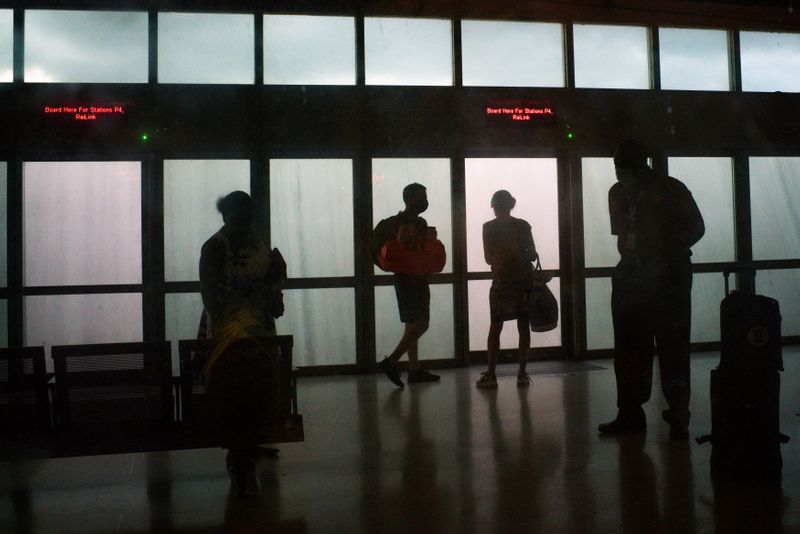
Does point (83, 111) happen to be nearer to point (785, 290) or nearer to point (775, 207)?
point (775, 207)

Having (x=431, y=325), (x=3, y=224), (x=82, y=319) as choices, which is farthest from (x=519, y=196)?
(x=3, y=224)

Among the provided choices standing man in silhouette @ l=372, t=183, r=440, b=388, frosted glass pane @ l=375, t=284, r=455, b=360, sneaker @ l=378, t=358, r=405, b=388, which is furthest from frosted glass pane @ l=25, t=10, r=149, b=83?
sneaker @ l=378, t=358, r=405, b=388

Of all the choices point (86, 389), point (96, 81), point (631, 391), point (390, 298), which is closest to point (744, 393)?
point (631, 391)

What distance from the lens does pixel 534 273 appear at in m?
7.44

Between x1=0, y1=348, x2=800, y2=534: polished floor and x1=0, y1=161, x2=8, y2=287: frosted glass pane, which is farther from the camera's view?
x1=0, y1=161, x2=8, y2=287: frosted glass pane

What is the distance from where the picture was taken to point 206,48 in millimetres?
8281

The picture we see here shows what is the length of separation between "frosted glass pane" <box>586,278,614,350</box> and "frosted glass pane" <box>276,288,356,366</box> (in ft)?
9.12

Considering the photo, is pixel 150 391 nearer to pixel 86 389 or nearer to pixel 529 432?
pixel 86 389

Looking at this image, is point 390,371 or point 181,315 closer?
point 390,371

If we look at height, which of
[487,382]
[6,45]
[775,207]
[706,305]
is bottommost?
[487,382]

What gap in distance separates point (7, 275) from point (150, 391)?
4755mm

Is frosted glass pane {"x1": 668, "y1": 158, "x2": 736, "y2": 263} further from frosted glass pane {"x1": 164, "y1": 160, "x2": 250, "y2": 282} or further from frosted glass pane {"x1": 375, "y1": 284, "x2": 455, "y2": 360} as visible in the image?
frosted glass pane {"x1": 164, "y1": 160, "x2": 250, "y2": 282}

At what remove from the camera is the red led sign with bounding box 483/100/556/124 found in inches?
343

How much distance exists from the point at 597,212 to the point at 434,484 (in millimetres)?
5665
